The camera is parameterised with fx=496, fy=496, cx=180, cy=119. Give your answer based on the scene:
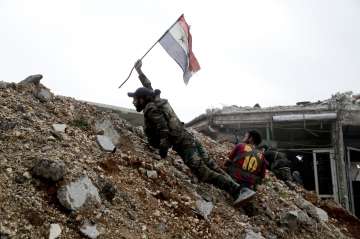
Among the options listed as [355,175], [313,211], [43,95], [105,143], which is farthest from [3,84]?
[355,175]

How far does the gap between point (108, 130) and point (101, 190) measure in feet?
7.33

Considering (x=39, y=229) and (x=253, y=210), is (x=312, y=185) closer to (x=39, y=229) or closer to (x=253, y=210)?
(x=253, y=210)

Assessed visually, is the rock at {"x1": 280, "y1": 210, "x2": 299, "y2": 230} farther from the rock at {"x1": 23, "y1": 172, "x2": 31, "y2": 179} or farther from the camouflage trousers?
the rock at {"x1": 23, "y1": 172, "x2": 31, "y2": 179}

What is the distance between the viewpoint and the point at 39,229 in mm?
4738

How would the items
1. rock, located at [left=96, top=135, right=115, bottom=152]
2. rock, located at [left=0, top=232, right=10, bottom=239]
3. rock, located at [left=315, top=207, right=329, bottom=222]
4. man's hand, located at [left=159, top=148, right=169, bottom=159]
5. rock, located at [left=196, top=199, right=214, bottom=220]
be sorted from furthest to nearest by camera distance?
rock, located at [left=315, top=207, right=329, bottom=222] → man's hand, located at [left=159, top=148, right=169, bottom=159] → rock, located at [left=96, top=135, right=115, bottom=152] → rock, located at [left=196, top=199, right=214, bottom=220] → rock, located at [left=0, top=232, right=10, bottom=239]

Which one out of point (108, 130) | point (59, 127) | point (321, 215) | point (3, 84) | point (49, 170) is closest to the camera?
point (49, 170)

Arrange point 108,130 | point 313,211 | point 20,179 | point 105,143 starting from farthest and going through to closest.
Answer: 1. point 313,211
2. point 108,130
3. point 105,143
4. point 20,179

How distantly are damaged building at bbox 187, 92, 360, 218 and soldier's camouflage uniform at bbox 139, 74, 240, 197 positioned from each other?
248 inches

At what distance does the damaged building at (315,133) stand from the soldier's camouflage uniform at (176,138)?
20.6 ft

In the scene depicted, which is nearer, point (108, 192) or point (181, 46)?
point (108, 192)

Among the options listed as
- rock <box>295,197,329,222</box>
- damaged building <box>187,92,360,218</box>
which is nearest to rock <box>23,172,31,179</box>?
rock <box>295,197,329,222</box>

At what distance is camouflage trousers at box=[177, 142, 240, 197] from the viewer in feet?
24.3

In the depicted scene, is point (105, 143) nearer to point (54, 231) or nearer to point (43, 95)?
point (43, 95)

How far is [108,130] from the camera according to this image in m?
7.93
